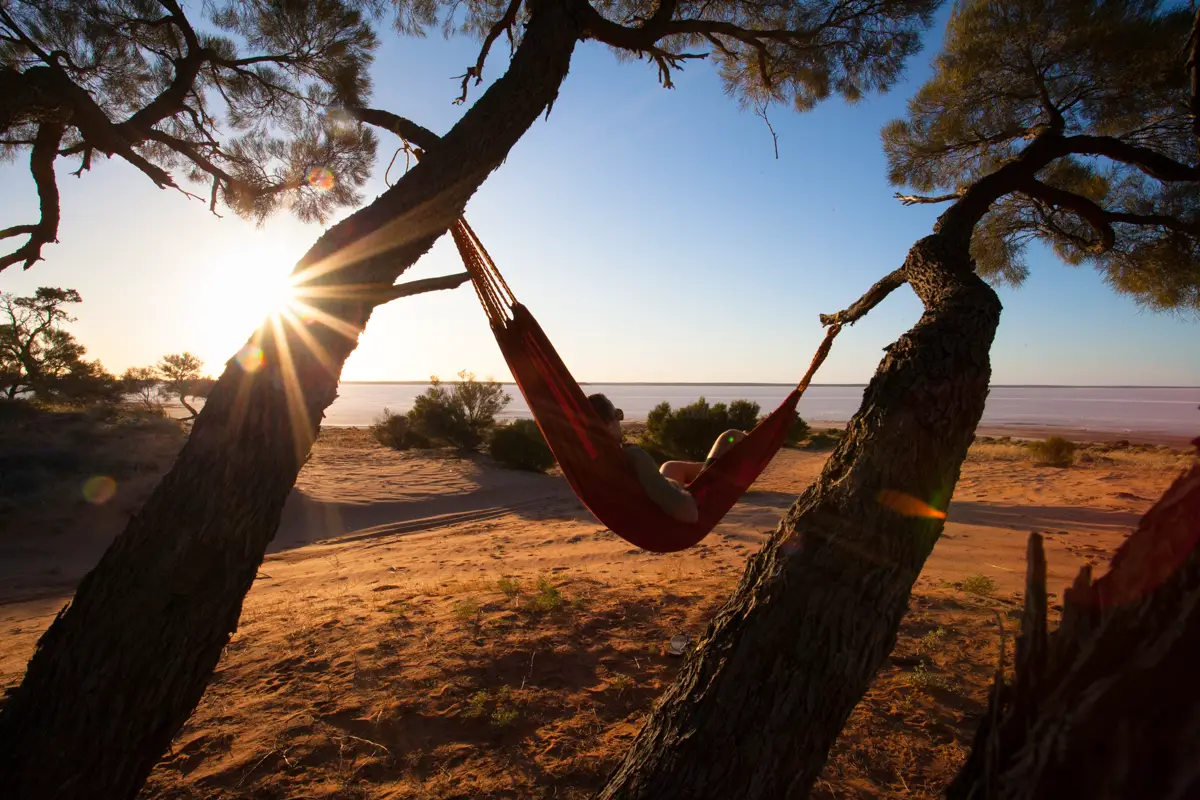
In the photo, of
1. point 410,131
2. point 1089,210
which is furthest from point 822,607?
point 1089,210

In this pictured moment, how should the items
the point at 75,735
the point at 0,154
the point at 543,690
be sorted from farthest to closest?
1. the point at 0,154
2. the point at 543,690
3. the point at 75,735

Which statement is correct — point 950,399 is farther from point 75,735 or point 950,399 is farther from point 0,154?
point 0,154

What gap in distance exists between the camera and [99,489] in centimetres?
602

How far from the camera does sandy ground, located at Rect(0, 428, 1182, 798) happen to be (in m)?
1.71

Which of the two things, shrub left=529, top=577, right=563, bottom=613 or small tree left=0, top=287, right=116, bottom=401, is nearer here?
shrub left=529, top=577, right=563, bottom=613

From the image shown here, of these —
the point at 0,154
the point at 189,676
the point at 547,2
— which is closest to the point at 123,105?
the point at 0,154

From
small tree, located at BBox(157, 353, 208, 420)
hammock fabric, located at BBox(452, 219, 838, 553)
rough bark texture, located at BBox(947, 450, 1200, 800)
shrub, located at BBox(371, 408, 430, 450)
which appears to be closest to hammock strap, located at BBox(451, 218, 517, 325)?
hammock fabric, located at BBox(452, 219, 838, 553)

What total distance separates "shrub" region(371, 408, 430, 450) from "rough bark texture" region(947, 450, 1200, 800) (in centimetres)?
1079

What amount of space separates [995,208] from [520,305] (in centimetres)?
408

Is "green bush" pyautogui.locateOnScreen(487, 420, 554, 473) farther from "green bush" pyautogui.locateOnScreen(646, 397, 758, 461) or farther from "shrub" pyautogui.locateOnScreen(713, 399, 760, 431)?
"shrub" pyautogui.locateOnScreen(713, 399, 760, 431)

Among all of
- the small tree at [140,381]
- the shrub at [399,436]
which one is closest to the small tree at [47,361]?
the small tree at [140,381]

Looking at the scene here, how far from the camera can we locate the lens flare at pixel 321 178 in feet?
13.9

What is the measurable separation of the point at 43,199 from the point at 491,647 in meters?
3.10

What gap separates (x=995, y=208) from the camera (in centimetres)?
438
